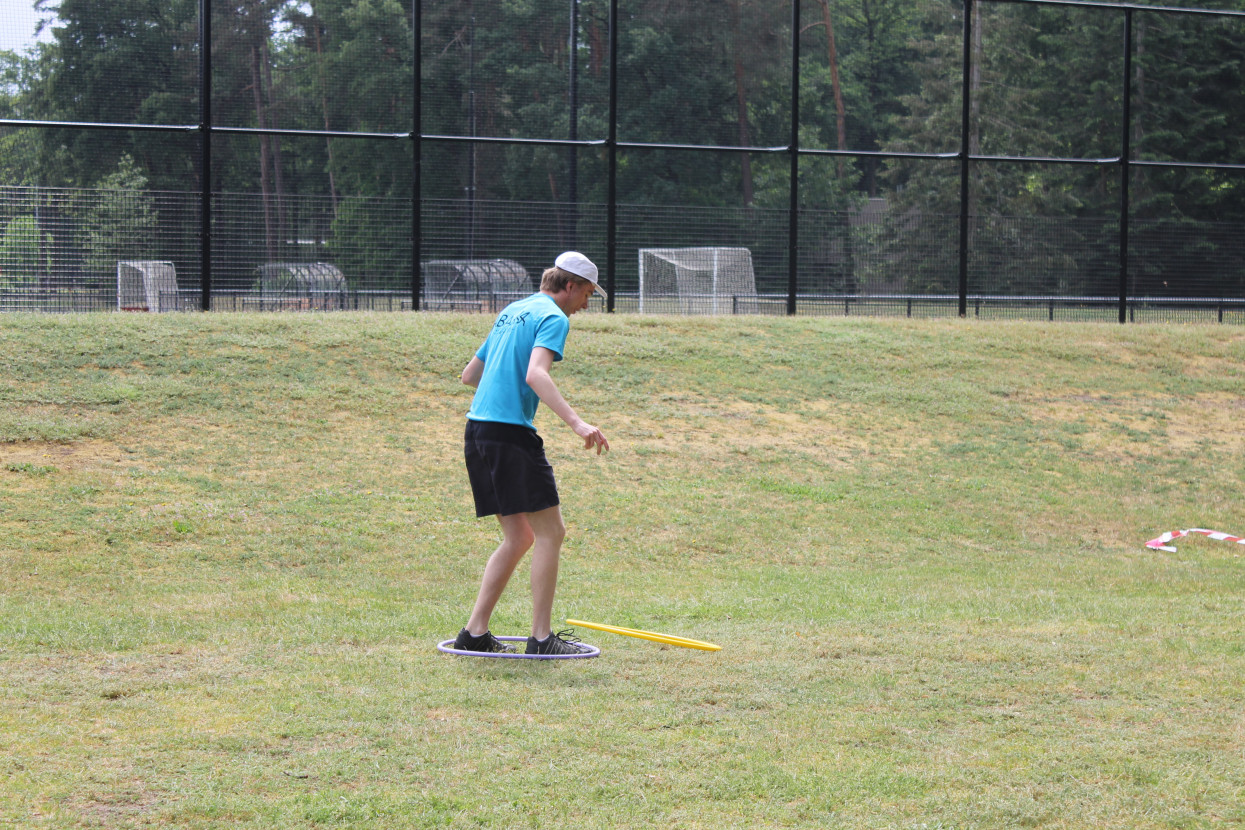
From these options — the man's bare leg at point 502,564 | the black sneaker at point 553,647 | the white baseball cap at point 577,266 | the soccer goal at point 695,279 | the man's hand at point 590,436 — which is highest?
the soccer goal at point 695,279

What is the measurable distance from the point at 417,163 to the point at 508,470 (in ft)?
36.4

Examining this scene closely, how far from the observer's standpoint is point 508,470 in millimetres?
5246

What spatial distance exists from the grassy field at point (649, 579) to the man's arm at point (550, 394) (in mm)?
→ 1051

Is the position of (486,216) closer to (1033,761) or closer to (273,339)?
(273,339)

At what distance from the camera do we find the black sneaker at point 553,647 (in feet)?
17.7

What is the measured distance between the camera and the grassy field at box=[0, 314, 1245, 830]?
3.79 meters

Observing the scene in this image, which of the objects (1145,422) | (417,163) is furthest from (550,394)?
(417,163)

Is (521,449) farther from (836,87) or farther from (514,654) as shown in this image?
(836,87)

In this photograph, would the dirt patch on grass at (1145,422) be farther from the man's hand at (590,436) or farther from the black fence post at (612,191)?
the man's hand at (590,436)

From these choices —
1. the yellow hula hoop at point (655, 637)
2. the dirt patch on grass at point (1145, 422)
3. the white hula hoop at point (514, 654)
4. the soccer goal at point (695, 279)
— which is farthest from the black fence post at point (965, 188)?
the white hula hoop at point (514, 654)

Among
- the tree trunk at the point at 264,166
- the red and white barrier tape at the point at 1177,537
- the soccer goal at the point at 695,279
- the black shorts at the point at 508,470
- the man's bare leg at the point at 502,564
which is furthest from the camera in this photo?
the soccer goal at the point at 695,279

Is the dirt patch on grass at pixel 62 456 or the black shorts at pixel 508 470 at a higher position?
the black shorts at pixel 508 470

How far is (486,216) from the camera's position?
632 inches

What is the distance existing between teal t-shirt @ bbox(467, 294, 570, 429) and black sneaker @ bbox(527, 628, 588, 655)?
3.28 feet
